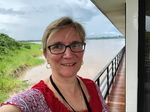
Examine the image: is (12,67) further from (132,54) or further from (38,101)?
(38,101)

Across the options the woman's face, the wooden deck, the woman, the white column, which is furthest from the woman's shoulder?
the wooden deck

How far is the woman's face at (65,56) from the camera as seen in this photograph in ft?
1.56

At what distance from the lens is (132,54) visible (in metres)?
1.03

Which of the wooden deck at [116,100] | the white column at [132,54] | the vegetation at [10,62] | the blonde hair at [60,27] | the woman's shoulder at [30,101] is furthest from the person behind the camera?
the vegetation at [10,62]

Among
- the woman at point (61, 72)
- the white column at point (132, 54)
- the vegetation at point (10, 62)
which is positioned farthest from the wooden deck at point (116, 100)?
the vegetation at point (10, 62)

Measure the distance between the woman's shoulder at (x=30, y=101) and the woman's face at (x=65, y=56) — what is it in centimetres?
11

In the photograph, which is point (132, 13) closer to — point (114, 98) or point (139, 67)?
point (139, 67)

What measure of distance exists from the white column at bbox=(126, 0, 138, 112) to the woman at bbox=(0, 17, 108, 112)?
56 centimetres

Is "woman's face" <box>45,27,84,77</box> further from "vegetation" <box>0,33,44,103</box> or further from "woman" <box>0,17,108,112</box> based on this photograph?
"vegetation" <box>0,33,44,103</box>

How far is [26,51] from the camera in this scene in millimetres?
13539

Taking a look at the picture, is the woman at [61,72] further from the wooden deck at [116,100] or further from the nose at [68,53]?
the wooden deck at [116,100]

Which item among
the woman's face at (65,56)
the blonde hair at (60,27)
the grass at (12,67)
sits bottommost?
the grass at (12,67)

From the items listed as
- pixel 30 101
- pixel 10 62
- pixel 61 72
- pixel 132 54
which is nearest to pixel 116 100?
pixel 132 54

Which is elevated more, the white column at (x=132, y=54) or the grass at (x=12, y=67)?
the white column at (x=132, y=54)
